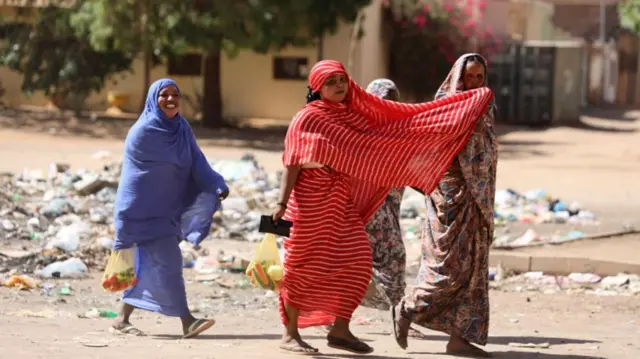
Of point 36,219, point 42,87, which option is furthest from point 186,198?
point 42,87

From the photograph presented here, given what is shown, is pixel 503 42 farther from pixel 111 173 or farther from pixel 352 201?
pixel 352 201

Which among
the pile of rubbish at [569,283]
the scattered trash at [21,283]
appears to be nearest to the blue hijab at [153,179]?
the scattered trash at [21,283]

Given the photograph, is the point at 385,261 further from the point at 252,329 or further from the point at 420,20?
the point at 420,20

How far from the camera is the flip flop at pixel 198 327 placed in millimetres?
7230

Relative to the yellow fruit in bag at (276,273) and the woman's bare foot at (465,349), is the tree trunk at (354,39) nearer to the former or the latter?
the yellow fruit in bag at (276,273)

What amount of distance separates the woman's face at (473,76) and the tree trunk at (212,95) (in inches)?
850

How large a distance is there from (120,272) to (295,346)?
132 cm

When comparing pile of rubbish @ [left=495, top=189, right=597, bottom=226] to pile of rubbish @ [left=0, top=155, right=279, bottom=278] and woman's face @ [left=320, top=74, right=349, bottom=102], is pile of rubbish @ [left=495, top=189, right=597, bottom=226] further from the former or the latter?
woman's face @ [left=320, top=74, right=349, bottom=102]

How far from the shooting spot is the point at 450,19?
32.4m

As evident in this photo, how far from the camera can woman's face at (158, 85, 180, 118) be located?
732 centimetres

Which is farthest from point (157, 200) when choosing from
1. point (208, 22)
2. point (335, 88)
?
point (208, 22)

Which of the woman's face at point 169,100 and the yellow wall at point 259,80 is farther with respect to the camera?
the yellow wall at point 259,80

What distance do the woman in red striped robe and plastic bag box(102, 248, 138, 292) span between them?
3.76 feet

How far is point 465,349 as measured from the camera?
6711 millimetres
